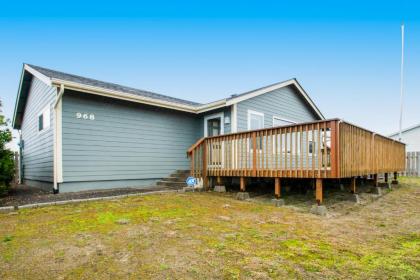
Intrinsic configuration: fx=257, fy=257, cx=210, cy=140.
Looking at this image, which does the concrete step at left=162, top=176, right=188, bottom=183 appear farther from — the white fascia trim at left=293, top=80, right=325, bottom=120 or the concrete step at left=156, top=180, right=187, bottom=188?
the white fascia trim at left=293, top=80, right=325, bottom=120

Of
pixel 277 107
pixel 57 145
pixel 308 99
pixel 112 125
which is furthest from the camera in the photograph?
pixel 308 99

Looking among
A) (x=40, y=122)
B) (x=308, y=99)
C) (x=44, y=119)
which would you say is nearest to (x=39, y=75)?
(x=44, y=119)

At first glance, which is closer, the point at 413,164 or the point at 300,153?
the point at 300,153

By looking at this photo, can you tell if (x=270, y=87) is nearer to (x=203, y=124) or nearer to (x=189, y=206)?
(x=203, y=124)

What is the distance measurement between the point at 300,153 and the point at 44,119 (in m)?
8.53

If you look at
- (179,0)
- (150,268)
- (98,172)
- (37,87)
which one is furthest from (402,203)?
(179,0)

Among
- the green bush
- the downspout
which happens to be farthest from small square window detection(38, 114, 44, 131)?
the downspout

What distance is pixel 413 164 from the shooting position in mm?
15633

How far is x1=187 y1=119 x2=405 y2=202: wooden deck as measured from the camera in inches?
197

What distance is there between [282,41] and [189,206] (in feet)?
52.6

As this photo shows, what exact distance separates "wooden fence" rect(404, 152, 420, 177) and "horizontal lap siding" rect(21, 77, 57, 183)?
60.7ft

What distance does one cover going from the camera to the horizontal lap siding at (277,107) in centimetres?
969

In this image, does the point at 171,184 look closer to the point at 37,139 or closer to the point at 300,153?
the point at 300,153

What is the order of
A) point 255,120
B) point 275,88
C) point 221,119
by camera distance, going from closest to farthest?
1. point 221,119
2. point 255,120
3. point 275,88
